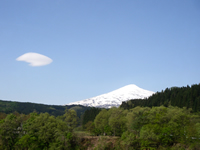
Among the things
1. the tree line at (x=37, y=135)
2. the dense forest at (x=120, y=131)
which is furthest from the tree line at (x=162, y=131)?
the tree line at (x=37, y=135)

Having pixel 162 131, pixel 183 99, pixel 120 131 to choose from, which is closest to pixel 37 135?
pixel 120 131

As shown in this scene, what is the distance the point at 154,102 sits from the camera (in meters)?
110

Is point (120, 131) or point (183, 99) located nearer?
point (120, 131)

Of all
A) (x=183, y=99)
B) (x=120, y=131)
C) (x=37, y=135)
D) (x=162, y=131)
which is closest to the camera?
(x=162, y=131)

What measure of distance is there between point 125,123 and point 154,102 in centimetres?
4360

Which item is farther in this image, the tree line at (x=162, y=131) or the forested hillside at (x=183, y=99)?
the forested hillside at (x=183, y=99)

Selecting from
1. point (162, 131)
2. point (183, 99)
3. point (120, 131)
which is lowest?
point (120, 131)

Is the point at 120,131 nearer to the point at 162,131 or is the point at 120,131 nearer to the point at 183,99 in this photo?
the point at 162,131

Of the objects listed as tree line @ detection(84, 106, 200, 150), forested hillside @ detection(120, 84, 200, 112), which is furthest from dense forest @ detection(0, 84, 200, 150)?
forested hillside @ detection(120, 84, 200, 112)

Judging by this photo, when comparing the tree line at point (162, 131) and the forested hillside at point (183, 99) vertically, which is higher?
the forested hillside at point (183, 99)

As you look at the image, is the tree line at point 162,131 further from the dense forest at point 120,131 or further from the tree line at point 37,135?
the tree line at point 37,135

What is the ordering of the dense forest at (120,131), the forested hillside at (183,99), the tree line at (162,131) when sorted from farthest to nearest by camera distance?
the forested hillside at (183,99) → the dense forest at (120,131) → the tree line at (162,131)

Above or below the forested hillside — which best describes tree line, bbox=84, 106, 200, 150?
below

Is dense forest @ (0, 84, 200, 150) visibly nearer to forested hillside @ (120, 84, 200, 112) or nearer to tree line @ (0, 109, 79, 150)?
tree line @ (0, 109, 79, 150)
